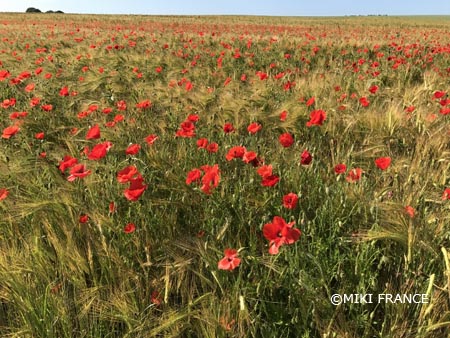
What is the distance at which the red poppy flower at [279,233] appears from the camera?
1.19 m

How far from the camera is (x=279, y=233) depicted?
128cm

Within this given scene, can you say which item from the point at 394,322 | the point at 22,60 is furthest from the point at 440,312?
the point at 22,60

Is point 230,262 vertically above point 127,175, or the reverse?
point 127,175

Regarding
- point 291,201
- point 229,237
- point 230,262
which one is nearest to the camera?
point 230,262

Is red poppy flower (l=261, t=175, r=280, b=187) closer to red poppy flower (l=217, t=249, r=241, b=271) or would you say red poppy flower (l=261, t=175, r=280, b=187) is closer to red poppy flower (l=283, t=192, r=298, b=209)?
red poppy flower (l=283, t=192, r=298, b=209)

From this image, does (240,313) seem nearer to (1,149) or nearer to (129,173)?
(129,173)

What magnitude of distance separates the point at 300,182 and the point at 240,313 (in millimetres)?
824

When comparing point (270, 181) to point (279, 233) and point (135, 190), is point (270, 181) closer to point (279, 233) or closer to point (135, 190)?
point (279, 233)

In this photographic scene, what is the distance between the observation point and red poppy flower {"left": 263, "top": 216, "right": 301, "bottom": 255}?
119cm

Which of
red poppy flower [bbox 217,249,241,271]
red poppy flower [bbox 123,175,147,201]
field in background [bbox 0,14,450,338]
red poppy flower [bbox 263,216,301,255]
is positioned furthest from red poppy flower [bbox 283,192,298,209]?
red poppy flower [bbox 123,175,147,201]

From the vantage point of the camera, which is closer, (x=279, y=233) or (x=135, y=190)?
(x=279, y=233)

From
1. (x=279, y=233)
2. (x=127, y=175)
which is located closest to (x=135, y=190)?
(x=127, y=175)

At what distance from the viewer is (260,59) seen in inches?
257

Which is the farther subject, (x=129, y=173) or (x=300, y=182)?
(x=300, y=182)
